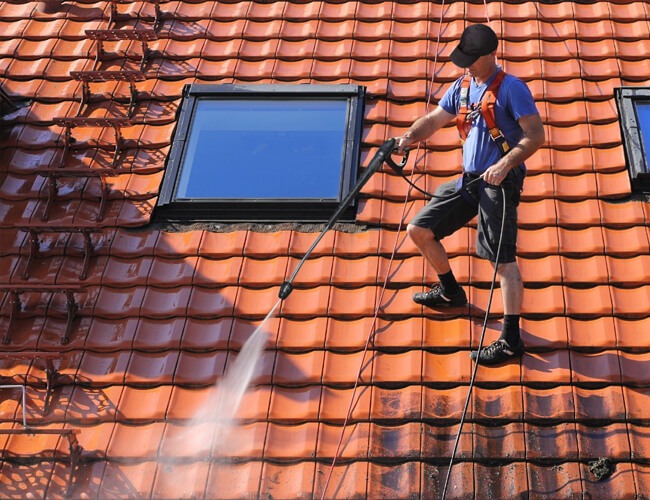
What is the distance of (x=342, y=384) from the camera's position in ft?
18.3

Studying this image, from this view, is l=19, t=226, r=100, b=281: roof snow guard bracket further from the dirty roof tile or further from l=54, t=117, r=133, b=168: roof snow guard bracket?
the dirty roof tile

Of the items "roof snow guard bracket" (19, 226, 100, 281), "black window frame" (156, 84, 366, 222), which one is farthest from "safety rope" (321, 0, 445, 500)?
"roof snow guard bracket" (19, 226, 100, 281)

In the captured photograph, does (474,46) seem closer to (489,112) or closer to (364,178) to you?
(489,112)

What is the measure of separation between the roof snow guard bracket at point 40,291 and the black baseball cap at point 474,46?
2.58 meters

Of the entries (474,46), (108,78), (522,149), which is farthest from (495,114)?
(108,78)

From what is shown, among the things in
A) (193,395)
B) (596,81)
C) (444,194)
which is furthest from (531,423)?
(596,81)

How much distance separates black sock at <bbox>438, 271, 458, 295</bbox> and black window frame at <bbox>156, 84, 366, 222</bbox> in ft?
3.02

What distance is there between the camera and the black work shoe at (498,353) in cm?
558

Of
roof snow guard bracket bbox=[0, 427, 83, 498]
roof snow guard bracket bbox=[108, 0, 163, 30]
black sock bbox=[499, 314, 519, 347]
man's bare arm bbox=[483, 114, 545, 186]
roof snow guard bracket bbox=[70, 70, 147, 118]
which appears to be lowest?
roof snow guard bracket bbox=[0, 427, 83, 498]

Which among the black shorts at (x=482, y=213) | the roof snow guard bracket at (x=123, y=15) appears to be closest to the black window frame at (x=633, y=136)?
the black shorts at (x=482, y=213)

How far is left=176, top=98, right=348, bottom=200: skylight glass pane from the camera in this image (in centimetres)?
678

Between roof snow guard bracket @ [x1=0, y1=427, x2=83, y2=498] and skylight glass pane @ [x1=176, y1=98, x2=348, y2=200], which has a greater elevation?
skylight glass pane @ [x1=176, y1=98, x2=348, y2=200]

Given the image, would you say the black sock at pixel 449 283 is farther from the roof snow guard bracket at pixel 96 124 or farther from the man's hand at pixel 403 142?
the roof snow guard bracket at pixel 96 124

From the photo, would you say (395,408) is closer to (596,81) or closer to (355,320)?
(355,320)
